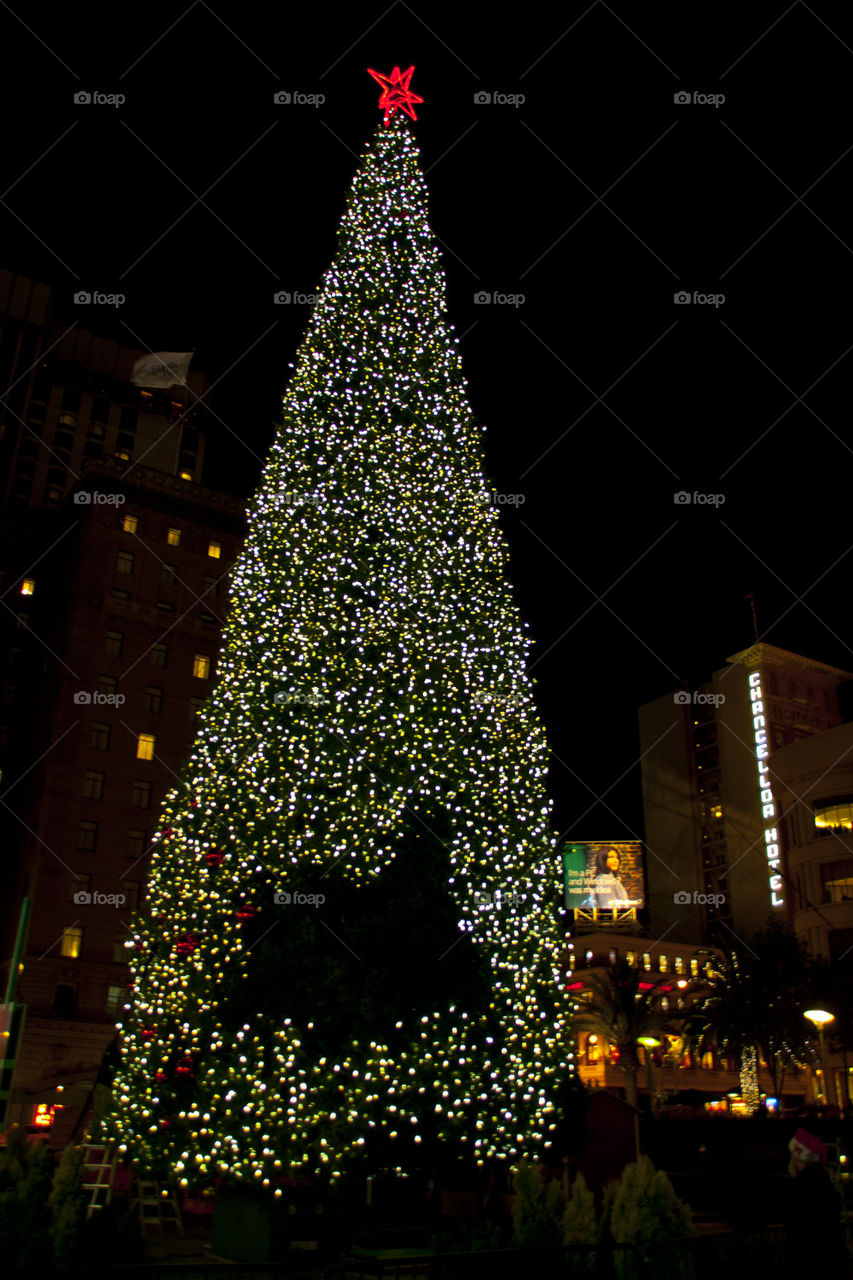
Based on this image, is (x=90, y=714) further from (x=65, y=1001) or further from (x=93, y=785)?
(x=65, y=1001)

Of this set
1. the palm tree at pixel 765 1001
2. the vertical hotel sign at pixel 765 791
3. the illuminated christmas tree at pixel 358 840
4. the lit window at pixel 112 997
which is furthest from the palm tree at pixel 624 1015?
the illuminated christmas tree at pixel 358 840

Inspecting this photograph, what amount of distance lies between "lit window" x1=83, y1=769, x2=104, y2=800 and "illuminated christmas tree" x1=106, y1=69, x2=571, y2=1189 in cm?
3347

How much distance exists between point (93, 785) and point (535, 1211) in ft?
137

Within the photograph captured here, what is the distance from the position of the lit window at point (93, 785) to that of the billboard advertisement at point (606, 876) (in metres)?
36.6

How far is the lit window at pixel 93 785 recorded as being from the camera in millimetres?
45812

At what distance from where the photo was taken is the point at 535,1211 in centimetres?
811

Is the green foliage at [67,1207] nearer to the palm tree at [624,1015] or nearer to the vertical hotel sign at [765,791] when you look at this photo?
the palm tree at [624,1015]

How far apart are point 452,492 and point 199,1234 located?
41.2 ft

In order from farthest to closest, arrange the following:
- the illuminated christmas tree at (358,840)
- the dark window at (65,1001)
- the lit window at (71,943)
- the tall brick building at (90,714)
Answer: the lit window at (71,943), the tall brick building at (90,714), the dark window at (65,1001), the illuminated christmas tree at (358,840)

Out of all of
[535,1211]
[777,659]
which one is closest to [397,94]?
[535,1211]

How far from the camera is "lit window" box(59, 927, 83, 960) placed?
42125 millimetres

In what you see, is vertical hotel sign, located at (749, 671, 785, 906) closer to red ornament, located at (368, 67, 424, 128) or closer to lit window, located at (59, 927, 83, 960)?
lit window, located at (59, 927, 83, 960)

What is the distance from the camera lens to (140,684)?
161 ft

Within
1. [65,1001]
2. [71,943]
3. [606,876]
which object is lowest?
[65,1001]
